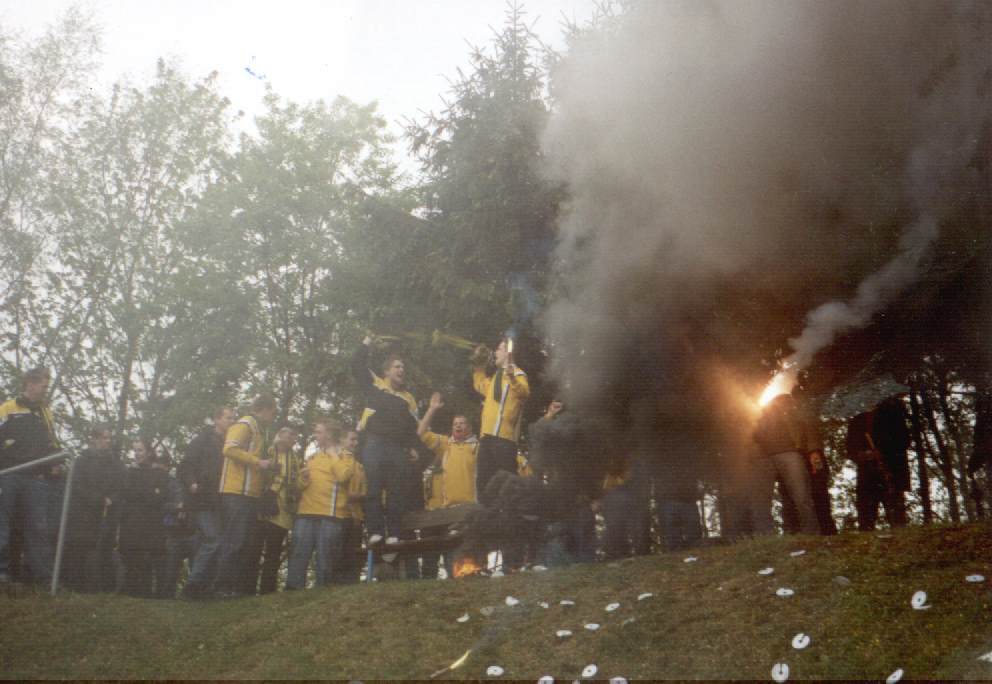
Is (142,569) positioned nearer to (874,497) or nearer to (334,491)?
(334,491)

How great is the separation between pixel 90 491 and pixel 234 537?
1.87m

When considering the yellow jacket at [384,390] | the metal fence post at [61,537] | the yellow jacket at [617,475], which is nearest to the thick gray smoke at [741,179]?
the yellow jacket at [617,475]

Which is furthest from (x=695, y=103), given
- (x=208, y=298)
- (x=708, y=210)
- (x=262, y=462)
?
(x=208, y=298)

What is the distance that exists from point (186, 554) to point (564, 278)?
550 centimetres

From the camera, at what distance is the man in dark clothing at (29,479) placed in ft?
27.6

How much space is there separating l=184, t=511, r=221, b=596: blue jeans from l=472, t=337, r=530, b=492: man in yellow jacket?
8.78ft

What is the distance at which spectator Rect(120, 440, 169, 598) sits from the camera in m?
9.67

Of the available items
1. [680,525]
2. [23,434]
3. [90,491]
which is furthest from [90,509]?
[680,525]

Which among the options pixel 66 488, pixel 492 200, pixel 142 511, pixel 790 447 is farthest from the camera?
pixel 492 200

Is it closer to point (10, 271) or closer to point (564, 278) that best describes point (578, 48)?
point (564, 278)

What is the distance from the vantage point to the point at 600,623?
6055 mm

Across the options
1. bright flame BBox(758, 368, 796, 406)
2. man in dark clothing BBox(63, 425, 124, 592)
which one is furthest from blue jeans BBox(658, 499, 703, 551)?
man in dark clothing BBox(63, 425, 124, 592)

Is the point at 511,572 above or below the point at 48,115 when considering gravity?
below

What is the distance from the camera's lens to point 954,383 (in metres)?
11.2
